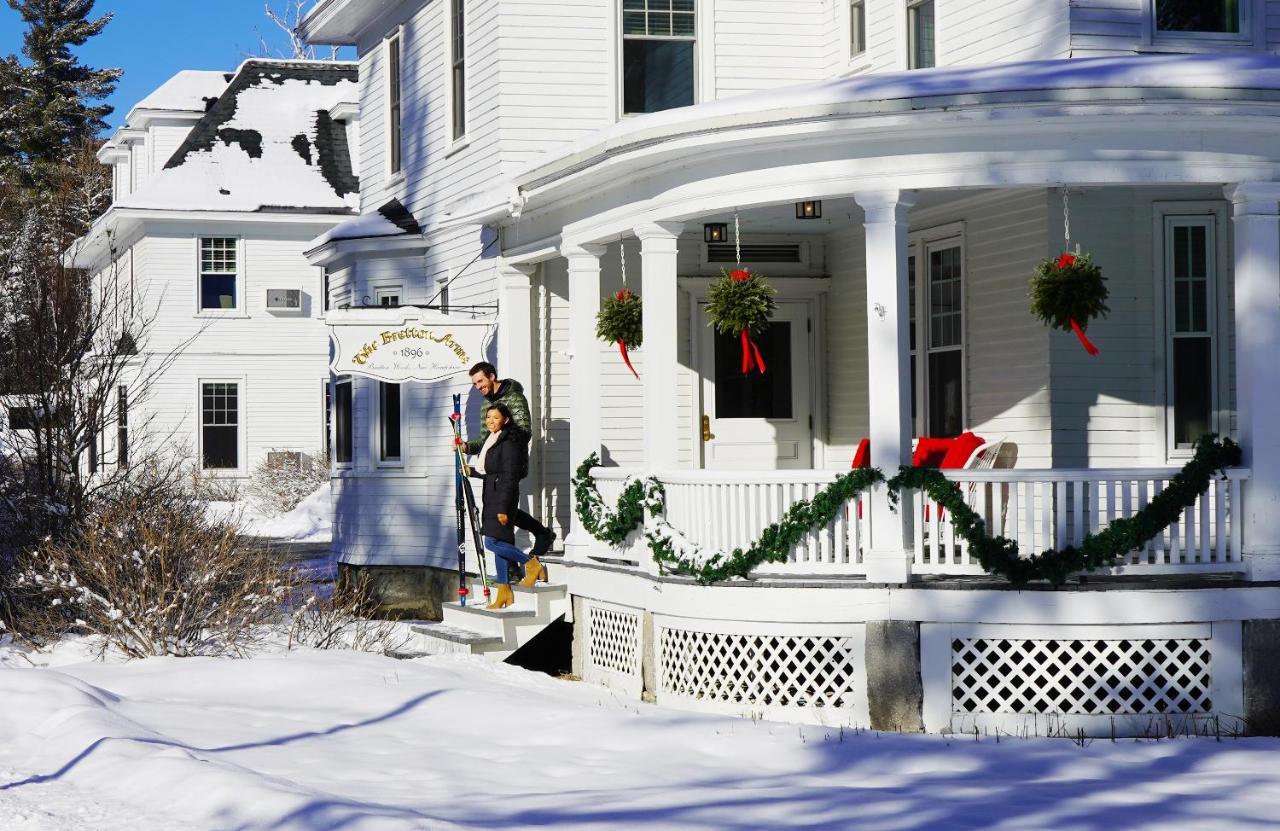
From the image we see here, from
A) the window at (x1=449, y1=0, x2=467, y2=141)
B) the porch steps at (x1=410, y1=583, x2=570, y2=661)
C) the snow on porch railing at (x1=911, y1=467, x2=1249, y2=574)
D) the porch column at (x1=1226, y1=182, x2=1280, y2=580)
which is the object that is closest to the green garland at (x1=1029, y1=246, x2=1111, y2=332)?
the porch column at (x1=1226, y1=182, x2=1280, y2=580)

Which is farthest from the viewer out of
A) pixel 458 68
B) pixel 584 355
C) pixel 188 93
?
pixel 188 93

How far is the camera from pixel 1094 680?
10.8 m

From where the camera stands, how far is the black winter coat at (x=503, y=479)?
14.1 metres

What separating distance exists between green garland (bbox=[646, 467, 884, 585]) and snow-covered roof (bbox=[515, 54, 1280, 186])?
2.40 meters

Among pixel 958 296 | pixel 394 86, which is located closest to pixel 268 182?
pixel 394 86

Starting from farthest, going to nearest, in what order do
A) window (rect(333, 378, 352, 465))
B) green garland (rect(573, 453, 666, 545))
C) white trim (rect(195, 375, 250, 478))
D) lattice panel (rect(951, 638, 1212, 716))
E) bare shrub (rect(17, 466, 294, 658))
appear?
white trim (rect(195, 375, 250, 478)) < window (rect(333, 378, 352, 465)) < bare shrub (rect(17, 466, 294, 658)) < green garland (rect(573, 453, 666, 545)) < lattice panel (rect(951, 638, 1212, 716))

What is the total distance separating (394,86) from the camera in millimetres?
19938

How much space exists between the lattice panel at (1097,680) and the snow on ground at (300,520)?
1964cm

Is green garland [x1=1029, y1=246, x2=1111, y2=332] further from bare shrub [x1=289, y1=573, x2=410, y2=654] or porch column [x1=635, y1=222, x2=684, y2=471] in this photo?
bare shrub [x1=289, y1=573, x2=410, y2=654]

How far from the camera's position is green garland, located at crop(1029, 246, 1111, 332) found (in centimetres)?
1092

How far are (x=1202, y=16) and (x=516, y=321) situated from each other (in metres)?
6.75

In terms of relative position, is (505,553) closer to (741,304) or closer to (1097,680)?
(741,304)

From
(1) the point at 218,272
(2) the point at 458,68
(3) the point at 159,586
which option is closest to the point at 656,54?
(2) the point at 458,68

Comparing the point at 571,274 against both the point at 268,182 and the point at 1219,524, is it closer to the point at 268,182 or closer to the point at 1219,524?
the point at 1219,524
